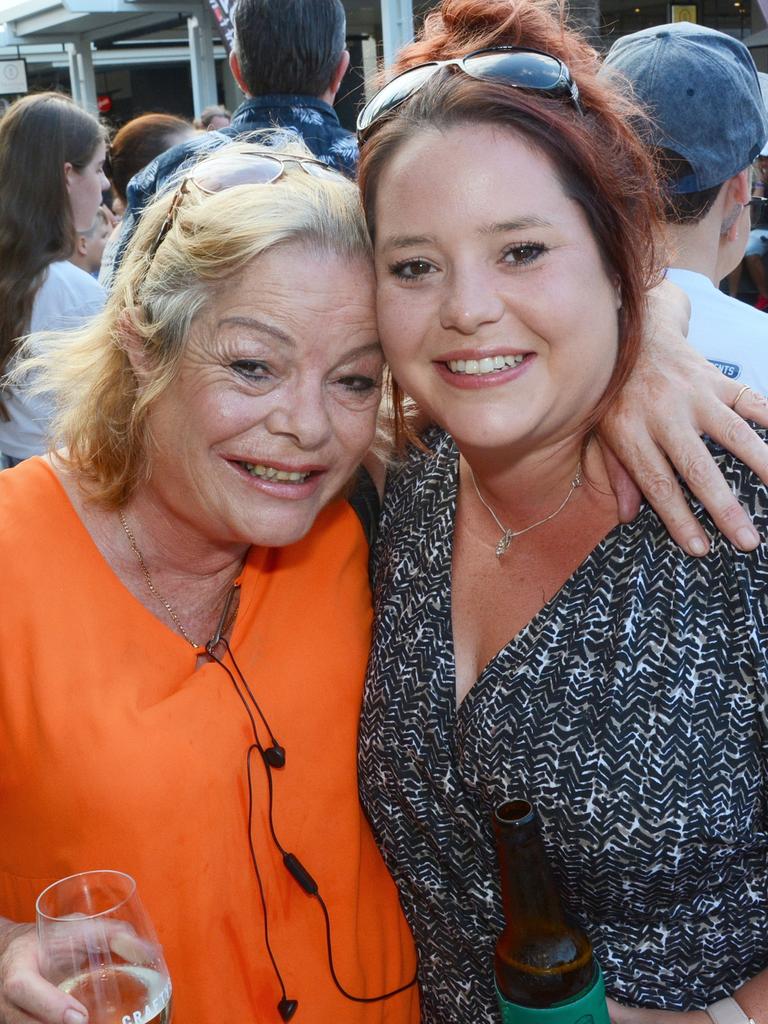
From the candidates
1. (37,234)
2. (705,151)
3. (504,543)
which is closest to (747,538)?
(504,543)

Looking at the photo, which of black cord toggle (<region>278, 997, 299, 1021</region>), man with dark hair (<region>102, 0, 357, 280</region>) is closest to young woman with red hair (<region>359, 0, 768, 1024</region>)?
black cord toggle (<region>278, 997, 299, 1021</region>)

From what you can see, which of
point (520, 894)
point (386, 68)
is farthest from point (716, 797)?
point (386, 68)

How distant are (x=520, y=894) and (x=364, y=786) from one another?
461mm

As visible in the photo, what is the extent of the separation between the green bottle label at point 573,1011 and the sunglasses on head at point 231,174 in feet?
4.73

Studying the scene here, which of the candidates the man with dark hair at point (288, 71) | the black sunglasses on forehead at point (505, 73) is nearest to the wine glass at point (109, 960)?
the black sunglasses on forehead at point (505, 73)

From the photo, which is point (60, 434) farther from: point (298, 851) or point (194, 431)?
point (298, 851)

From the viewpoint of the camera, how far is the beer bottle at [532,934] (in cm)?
162

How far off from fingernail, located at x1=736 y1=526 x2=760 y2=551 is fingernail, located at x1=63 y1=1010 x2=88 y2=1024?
1120mm

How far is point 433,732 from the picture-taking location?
1.89 meters

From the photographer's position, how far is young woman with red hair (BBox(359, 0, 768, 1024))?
166cm

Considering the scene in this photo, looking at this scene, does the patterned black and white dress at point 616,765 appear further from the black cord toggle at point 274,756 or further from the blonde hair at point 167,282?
the blonde hair at point 167,282

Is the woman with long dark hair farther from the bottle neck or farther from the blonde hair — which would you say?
the bottle neck

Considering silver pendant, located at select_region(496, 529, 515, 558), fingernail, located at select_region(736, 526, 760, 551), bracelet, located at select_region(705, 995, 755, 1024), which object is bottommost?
bracelet, located at select_region(705, 995, 755, 1024)

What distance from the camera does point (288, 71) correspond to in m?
4.51
